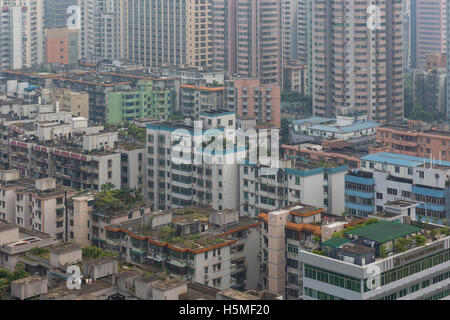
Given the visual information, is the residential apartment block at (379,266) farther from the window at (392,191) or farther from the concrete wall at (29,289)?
the window at (392,191)

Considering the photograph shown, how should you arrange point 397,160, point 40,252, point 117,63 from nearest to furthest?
point 40,252 < point 397,160 < point 117,63

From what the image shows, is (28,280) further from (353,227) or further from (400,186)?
(400,186)

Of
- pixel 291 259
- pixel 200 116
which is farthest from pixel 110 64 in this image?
pixel 291 259

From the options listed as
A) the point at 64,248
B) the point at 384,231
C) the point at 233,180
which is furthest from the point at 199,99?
the point at 384,231

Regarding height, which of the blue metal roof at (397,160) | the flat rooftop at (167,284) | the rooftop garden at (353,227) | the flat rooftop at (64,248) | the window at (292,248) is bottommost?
the window at (292,248)

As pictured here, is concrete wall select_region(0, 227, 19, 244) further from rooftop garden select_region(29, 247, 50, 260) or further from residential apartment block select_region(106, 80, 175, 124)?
residential apartment block select_region(106, 80, 175, 124)

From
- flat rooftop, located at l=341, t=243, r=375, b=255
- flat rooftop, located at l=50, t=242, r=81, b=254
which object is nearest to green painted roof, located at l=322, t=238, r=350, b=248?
flat rooftop, located at l=341, t=243, r=375, b=255

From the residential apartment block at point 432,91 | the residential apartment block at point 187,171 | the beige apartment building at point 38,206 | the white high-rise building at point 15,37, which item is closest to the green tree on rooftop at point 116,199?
the beige apartment building at point 38,206
